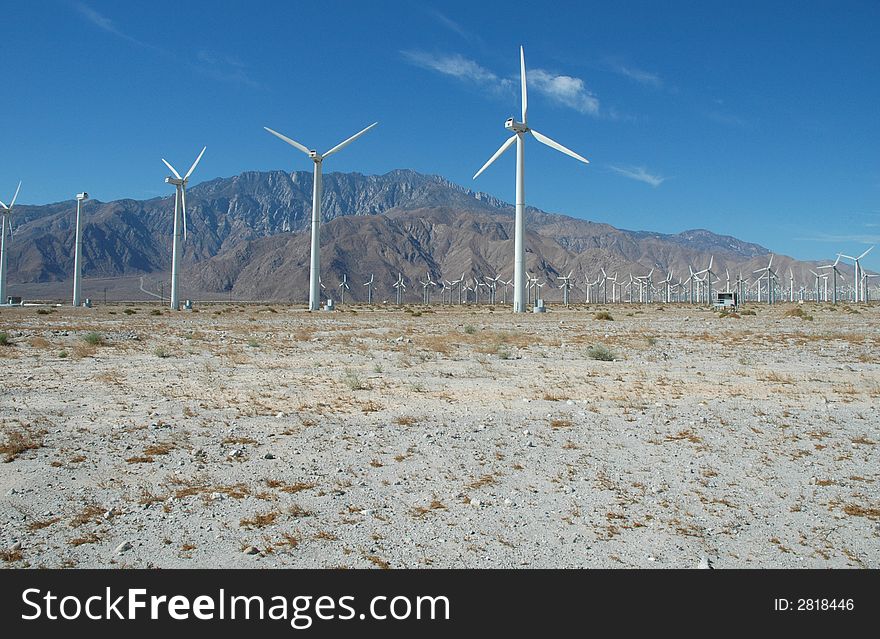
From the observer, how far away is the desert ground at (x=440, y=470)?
6.72 meters

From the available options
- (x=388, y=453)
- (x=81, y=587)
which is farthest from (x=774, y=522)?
(x=81, y=587)

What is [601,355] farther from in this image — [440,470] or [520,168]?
[520,168]

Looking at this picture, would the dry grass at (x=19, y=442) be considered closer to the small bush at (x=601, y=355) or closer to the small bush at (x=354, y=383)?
the small bush at (x=354, y=383)

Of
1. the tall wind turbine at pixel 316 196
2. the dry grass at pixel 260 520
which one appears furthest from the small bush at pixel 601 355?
the tall wind turbine at pixel 316 196

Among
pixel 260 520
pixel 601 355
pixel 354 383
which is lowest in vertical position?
pixel 260 520

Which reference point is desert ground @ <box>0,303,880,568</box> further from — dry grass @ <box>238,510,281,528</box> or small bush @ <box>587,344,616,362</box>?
small bush @ <box>587,344,616,362</box>

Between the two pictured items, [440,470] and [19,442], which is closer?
[440,470]

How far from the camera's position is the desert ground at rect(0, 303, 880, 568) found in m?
6.72

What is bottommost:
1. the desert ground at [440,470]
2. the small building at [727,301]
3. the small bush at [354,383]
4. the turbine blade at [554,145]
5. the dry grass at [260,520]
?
the dry grass at [260,520]

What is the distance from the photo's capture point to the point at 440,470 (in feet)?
31.4

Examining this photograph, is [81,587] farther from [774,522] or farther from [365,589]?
[774,522]

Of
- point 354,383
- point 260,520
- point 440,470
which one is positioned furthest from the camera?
point 354,383

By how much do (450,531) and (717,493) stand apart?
3.62 m

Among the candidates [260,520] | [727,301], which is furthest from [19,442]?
[727,301]
